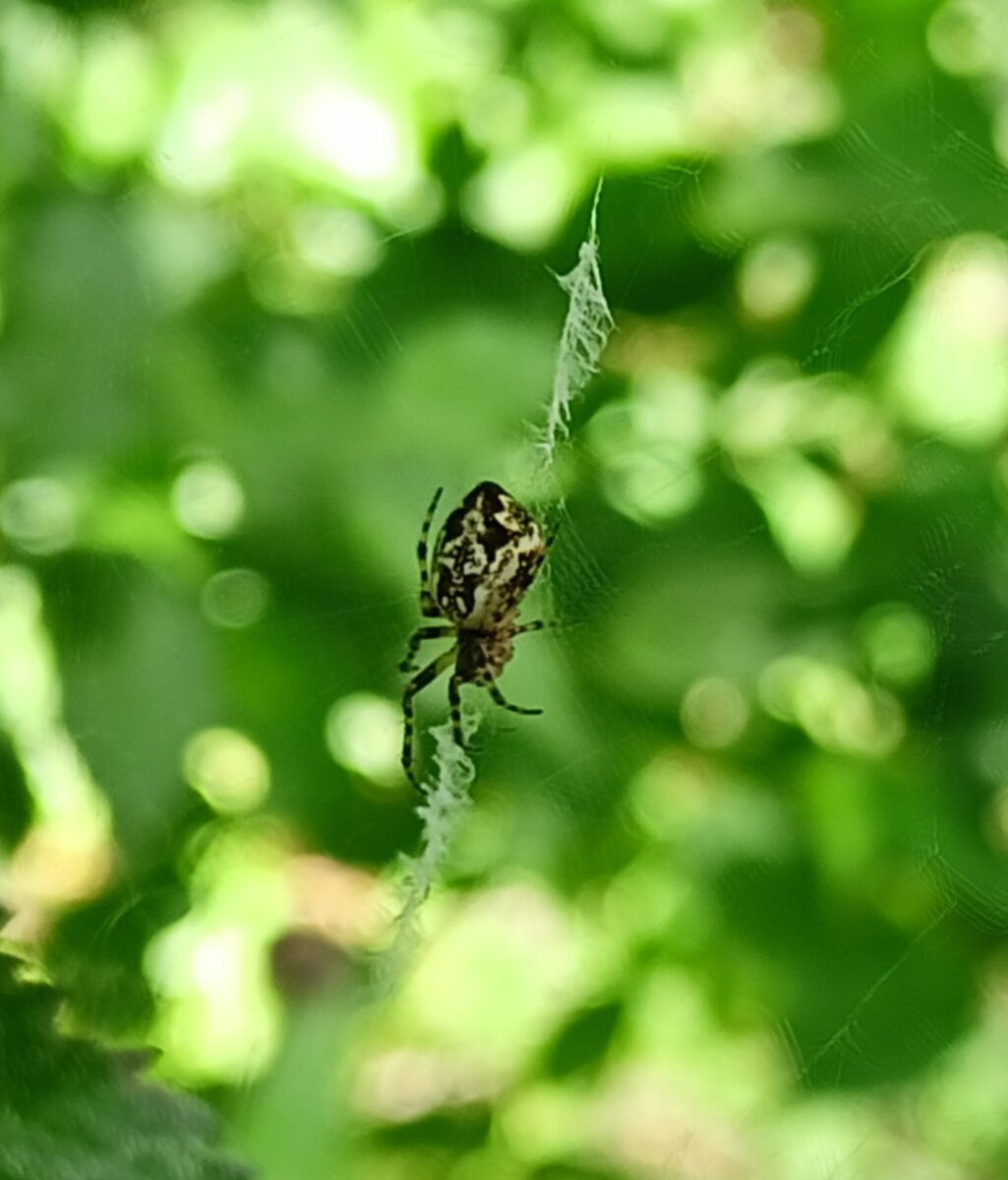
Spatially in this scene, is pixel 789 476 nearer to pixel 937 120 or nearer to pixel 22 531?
pixel 937 120

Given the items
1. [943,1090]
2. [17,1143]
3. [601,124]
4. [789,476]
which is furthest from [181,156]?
[943,1090]

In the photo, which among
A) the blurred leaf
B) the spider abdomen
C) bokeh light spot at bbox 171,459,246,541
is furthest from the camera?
bokeh light spot at bbox 171,459,246,541

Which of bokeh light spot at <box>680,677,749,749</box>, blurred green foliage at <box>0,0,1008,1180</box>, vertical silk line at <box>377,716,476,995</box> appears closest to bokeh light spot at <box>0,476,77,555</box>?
blurred green foliage at <box>0,0,1008,1180</box>

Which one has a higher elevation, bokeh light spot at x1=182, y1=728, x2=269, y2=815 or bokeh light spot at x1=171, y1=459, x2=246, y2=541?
bokeh light spot at x1=171, y1=459, x2=246, y2=541

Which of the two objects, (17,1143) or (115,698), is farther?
(115,698)

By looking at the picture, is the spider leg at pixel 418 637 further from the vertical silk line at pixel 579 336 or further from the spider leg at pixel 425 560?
the vertical silk line at pixel 579 336

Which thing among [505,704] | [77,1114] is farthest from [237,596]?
[77,1114]

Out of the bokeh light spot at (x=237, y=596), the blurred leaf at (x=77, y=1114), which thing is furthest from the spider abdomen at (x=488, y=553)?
the blurred leaf at (x=77, y=1114)

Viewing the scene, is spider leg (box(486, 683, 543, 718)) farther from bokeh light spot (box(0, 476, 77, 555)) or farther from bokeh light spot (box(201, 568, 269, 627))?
bokeh light spot (box(0, 476, 77, 555))
